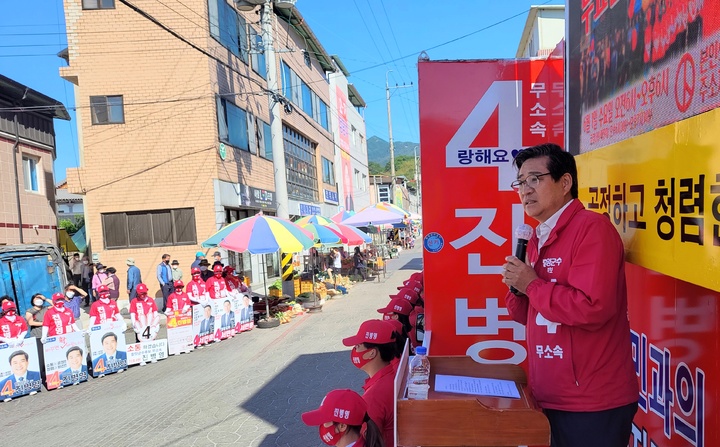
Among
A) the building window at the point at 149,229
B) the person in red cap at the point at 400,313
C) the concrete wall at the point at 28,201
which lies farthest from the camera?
the building window at the point at 149,229

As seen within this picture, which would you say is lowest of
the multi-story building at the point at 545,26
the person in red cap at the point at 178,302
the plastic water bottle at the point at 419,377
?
the person in red cap at the point at 178,302

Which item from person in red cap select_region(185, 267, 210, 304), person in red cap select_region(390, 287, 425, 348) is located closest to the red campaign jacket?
person in red cap select_region(390, 287, 425, 348)

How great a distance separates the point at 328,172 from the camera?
95.4 feet

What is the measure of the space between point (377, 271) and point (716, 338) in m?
17.1

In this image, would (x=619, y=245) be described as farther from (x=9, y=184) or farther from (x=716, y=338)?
(x=9, y=184)


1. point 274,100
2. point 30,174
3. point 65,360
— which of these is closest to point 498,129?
point 65,360

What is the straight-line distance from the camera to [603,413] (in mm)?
1632

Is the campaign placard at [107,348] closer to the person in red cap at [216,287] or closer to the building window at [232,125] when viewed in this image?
the person in red cap at [216,287]

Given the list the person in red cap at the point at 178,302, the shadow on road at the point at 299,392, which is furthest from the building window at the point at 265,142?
the shadow on road at the point at 299,392

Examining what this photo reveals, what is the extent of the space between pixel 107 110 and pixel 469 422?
1538cm

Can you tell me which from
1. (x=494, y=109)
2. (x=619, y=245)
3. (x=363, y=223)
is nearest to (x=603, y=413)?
(x=619, y=245)

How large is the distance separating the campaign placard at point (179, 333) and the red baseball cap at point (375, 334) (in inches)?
243

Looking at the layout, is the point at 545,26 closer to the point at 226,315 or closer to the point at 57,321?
the point at 226,315

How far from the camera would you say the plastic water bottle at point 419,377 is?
1.58m
